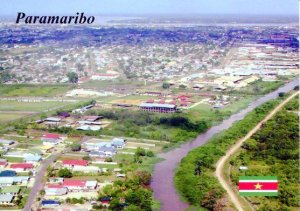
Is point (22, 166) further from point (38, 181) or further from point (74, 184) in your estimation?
point (74, 184)

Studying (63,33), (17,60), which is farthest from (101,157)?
(63,33)

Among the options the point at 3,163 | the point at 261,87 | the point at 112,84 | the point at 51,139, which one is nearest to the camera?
the point at 3,163

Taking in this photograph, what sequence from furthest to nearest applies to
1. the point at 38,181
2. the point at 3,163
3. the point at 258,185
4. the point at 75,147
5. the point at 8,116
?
the point at 8,116, the point at 75,147, the point at 3,163, the point at 38,181, the point at 258,185

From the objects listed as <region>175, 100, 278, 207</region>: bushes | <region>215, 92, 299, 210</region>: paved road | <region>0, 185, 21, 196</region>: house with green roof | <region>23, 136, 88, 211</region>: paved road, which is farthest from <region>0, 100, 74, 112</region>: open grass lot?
<region>215, 92, 299, 210</region>: paved road

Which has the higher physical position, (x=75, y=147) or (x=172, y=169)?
(x=75, y=147)

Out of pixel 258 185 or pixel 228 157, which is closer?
pixel 258 185

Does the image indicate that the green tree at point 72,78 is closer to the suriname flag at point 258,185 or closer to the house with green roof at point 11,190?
the house with green roof at point 11,190

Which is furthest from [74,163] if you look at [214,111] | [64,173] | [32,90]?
[32,90]
